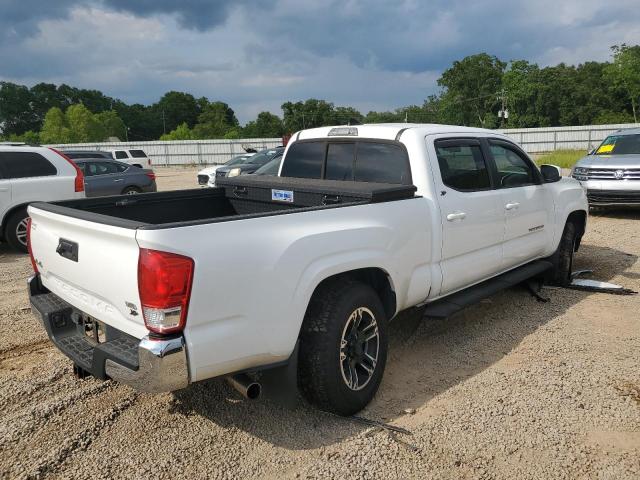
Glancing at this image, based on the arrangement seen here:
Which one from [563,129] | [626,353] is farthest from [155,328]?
[563,129]

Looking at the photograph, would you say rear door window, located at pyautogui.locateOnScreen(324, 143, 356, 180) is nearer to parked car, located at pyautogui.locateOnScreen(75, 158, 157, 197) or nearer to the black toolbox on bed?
the black toolbox on bed

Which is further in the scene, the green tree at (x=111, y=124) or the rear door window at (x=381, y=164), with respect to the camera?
the green tree at (x=111, y=124)

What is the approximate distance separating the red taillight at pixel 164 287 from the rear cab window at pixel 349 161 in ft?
6.81

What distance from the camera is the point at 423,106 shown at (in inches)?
4016

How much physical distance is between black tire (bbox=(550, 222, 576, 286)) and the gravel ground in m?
1.29

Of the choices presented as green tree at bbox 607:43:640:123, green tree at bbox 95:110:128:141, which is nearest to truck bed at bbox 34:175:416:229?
green tree at bbox 607:43:640:123

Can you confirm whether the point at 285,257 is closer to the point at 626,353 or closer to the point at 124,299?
the point at 124,299

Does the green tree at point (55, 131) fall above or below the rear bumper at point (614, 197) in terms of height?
above

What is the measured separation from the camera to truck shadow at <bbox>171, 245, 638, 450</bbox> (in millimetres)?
3270

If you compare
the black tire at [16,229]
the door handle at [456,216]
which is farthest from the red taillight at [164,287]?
the black tire at [16,229]

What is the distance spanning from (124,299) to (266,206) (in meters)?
1.96

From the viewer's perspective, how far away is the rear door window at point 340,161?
14.7 feet

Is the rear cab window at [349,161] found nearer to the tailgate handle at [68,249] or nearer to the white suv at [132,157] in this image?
the tailgate handle at [68,249]

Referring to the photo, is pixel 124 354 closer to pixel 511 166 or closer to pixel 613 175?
pixel 511 166
